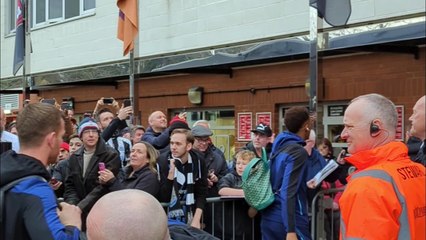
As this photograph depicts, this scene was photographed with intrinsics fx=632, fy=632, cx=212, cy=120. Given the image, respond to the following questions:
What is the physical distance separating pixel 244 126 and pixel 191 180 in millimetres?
5549

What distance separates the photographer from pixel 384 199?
9.55 feet

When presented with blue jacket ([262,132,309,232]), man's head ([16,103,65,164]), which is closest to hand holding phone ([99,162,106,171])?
blue jacket ([262,132,309,232])

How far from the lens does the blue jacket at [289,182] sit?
5516 mm

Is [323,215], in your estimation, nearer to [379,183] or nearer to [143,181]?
[143,181]

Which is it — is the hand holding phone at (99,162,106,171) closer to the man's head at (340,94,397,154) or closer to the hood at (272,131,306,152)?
the hood at (272,131,306,152)

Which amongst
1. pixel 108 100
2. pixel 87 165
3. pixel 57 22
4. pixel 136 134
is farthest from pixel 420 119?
pixel 57 22

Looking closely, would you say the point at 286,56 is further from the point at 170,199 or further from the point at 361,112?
the point at 361,112

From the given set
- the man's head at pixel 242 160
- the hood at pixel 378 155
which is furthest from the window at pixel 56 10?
the hood at pixel 378 155

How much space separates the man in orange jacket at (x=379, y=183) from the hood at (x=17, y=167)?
61.0 inches

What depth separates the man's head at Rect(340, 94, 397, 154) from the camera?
3.17 meters

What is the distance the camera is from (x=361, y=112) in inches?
126

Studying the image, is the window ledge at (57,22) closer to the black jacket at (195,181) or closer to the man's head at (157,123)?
the man's head at (157,123)

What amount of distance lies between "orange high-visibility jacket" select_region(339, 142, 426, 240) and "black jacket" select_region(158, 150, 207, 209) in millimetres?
Answer: 3020

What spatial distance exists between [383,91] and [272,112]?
→ 7.73ft
